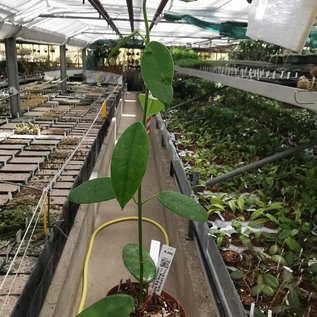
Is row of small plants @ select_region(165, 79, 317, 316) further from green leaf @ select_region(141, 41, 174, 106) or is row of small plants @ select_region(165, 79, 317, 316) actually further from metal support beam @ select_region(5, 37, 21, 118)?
metal support beam @ select_region(5, 37, 21, 118)

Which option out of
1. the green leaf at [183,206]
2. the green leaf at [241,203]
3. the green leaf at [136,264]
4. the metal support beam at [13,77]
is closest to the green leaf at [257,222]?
the green leaf at [241,203]

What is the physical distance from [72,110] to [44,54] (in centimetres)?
754

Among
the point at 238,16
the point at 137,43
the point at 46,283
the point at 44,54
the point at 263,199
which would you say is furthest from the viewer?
the point at 137,43

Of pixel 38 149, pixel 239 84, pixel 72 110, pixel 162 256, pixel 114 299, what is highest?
pixel 239 84

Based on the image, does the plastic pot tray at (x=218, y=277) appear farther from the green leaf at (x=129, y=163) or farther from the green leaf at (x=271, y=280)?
the green leaf at (x=129, y=163)

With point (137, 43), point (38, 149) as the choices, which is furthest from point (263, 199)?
point (137, 43)

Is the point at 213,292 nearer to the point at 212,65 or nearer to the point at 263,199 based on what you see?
the point at 263,199

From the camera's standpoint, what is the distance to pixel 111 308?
0.93 meters

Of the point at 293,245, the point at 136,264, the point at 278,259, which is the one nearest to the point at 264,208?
the point at 293,245

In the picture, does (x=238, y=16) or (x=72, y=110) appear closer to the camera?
(x=238, y=16)

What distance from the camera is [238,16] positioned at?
5.18 m

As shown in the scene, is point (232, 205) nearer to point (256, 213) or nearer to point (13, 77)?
point (256, 213)

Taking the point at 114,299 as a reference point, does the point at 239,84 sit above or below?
above

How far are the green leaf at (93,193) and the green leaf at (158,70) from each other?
0.35 metres
